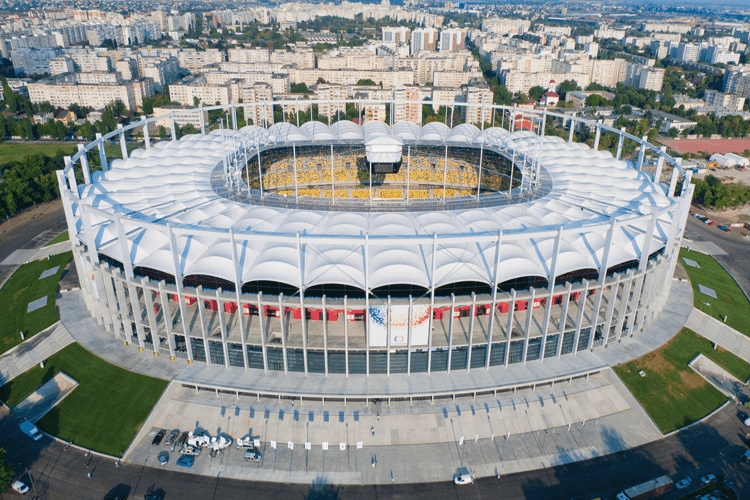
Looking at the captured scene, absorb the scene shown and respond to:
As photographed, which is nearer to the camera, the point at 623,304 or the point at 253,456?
the point at 253,456

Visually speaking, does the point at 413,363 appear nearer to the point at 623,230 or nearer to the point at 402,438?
the point at 402,438

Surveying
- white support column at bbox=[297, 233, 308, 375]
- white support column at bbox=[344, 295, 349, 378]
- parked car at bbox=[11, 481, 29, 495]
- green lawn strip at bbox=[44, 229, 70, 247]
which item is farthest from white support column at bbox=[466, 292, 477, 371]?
green lawn strip at bbox=[44, 229, 70, 247]

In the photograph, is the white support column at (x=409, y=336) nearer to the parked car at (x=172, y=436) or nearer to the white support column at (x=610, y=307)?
the white support column at (x=610, y=307)

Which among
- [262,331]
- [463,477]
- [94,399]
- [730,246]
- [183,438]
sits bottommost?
[730,246]

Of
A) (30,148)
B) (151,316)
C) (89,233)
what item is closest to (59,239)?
(89,233)

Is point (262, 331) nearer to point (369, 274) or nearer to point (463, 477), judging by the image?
point (369, 274)

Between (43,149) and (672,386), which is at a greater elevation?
(672,386)
